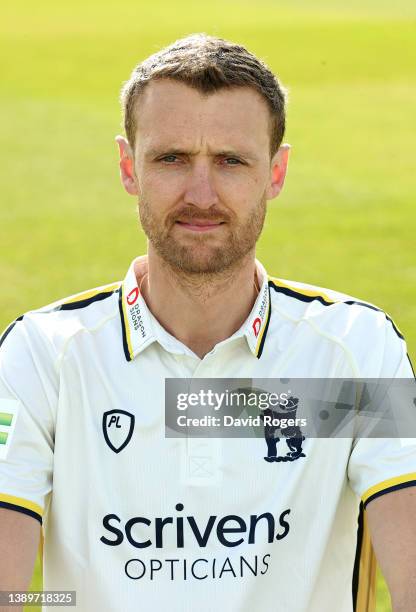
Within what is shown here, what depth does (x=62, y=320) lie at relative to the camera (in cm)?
253

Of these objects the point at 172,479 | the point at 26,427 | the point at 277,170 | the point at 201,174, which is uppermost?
the point at 277,170

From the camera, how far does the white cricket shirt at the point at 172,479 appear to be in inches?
93.4

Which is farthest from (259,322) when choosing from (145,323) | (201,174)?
(201,174)

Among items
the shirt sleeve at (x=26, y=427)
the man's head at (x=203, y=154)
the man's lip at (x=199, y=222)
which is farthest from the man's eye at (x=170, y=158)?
the shirt sleeve at (x=26, y=427)

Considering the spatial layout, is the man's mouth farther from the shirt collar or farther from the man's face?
the shirt collar

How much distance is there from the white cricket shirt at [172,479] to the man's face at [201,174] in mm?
181

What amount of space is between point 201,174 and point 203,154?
0.04 meters

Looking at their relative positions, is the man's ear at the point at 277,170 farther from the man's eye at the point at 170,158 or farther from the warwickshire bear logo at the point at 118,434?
the warwickshire bear logo at the point at 118,434

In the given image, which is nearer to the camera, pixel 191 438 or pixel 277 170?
pixel 191 438

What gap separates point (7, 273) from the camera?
8.77m

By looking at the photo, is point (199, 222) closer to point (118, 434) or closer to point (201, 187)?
point (201, 187)

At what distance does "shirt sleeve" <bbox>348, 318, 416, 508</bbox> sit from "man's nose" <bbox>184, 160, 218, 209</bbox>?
0.51 meters

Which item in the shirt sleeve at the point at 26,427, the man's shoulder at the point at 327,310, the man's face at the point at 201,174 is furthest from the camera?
the man's shoulder at the point at 327,310

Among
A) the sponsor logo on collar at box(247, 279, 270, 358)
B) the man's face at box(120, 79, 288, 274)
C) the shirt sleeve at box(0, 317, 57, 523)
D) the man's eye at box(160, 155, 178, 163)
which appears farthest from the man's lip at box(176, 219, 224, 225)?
the shirt sleeve at box(0, 317, 57, 523)
